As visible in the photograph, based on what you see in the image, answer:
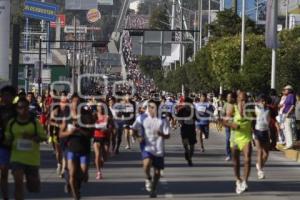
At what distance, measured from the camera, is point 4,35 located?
117 ft

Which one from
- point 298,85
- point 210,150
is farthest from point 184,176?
point 298,85

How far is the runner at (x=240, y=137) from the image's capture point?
17797 millimetres

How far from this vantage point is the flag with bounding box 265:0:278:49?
33.8 meters

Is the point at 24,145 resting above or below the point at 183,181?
above

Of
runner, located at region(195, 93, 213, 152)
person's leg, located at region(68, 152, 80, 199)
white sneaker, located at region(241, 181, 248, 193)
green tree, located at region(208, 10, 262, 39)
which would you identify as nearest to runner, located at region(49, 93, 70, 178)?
person's leg, located at region(68, 152, 80, 199)

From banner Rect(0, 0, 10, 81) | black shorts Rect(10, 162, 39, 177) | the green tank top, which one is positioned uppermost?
banner Rect(0, 0, 10, 81)

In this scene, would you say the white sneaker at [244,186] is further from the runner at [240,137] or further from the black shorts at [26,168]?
the black shorts at [26,168]

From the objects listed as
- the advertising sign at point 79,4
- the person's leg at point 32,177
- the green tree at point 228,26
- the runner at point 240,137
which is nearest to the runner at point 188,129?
the runner at point 240,137

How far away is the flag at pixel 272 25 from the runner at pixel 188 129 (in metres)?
9.45

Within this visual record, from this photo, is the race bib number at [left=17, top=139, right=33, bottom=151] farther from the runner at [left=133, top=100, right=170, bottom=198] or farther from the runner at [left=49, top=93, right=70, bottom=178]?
the runner at [left=133, top=100, right=170, bottom=198]

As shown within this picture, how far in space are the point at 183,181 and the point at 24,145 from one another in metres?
6.30

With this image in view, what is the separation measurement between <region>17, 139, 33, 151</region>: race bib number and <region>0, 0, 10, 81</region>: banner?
20806 millimetres

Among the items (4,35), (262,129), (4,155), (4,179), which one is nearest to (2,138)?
(4,155)

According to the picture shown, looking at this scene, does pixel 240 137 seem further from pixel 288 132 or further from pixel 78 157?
pixel 288 132
